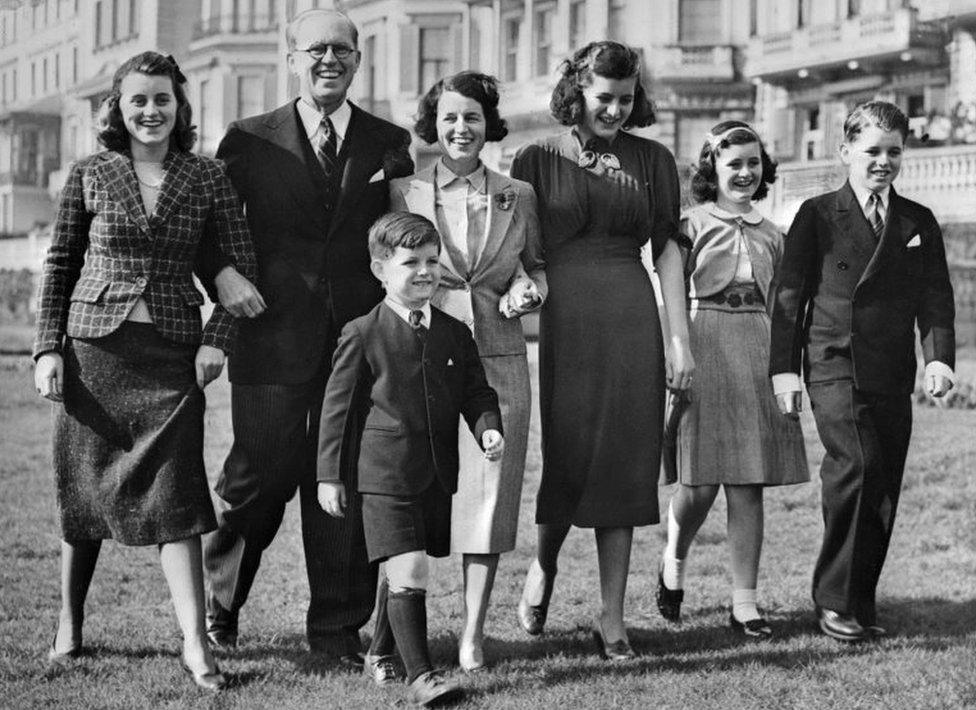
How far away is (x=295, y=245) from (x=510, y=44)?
35.1 metres

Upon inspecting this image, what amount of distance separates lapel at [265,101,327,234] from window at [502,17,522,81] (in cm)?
3444

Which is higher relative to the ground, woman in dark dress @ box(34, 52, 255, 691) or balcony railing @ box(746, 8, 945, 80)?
balcony railing @ box(746, 8, 945, 80)

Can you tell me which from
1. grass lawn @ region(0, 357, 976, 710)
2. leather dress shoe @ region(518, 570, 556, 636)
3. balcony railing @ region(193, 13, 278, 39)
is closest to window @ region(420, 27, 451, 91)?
balcony railing @ region(193, 13, 278, 39)

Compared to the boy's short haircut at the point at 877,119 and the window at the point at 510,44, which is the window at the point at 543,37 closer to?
the window at the point at 510,44

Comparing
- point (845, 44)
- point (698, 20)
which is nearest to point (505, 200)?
point (845, 44)

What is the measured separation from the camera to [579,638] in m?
6.21

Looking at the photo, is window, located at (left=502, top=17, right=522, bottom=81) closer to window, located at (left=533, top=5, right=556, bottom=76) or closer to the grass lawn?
window, located at (left=533, top=5, right=556, bottom=76)

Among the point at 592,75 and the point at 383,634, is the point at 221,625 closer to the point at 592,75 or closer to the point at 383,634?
the point at 383,634

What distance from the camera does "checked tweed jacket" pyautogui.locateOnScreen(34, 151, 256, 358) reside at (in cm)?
529

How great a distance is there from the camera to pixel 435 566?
8.05m

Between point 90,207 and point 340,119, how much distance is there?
1.05m

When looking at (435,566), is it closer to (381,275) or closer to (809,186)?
(381,275)

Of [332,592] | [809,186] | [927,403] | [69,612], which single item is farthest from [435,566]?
[809,186]

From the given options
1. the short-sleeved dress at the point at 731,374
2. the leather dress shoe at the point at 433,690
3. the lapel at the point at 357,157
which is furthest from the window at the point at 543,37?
the leather dress shoe at the point at 433,690
